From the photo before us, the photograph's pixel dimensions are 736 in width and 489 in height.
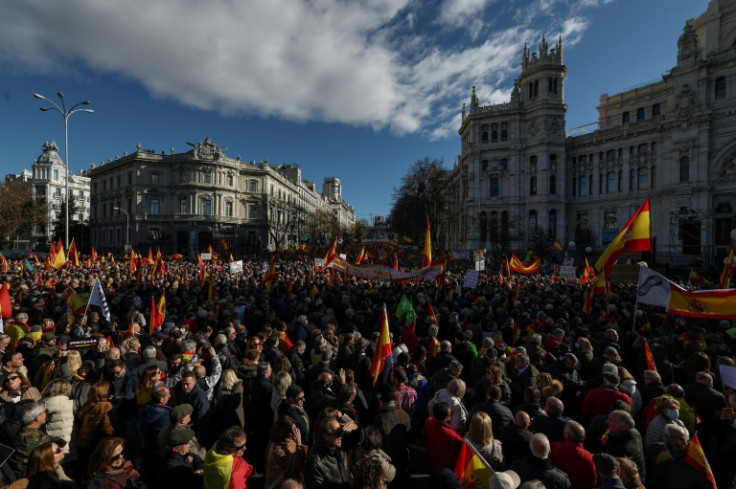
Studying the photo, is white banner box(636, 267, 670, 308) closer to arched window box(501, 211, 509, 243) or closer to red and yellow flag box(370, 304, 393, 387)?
red and yellow flag box(370, 304, 393, 387)

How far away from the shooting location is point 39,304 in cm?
972

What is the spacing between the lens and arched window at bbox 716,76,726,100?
113 feet

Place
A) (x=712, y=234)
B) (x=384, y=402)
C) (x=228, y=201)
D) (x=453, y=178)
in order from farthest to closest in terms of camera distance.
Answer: (x=453, y=178), (x=228, y=201), (x=712, y=234), (x=384, y=402)

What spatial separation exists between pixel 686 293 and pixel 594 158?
145ft

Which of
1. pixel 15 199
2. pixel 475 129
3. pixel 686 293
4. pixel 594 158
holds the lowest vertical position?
pixel 686 293

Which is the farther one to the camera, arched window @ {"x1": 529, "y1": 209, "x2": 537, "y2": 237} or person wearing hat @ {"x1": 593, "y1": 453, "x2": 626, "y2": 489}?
arched window @ {"x1": 529, "y1": 209, "x2": 537, "y2": 237}

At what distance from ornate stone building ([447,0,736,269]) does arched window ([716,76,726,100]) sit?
0.09 metres

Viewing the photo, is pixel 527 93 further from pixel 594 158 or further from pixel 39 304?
pixel 39 304

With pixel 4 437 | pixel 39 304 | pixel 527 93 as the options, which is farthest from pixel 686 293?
pixel 527 93

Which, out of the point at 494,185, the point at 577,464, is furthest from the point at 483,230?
the point at 577,464

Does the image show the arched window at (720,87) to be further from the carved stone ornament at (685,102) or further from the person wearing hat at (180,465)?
the person wearing hat at (180,465)

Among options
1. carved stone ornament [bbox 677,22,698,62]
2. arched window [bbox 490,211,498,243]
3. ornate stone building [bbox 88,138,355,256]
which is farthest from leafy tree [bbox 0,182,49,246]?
carved stone ornament [bbox 677,22,698,62]

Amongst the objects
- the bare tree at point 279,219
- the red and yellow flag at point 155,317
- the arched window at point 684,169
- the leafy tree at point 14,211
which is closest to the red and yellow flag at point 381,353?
the red and yellow flag at point 155,317

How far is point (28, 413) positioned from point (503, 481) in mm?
4245
